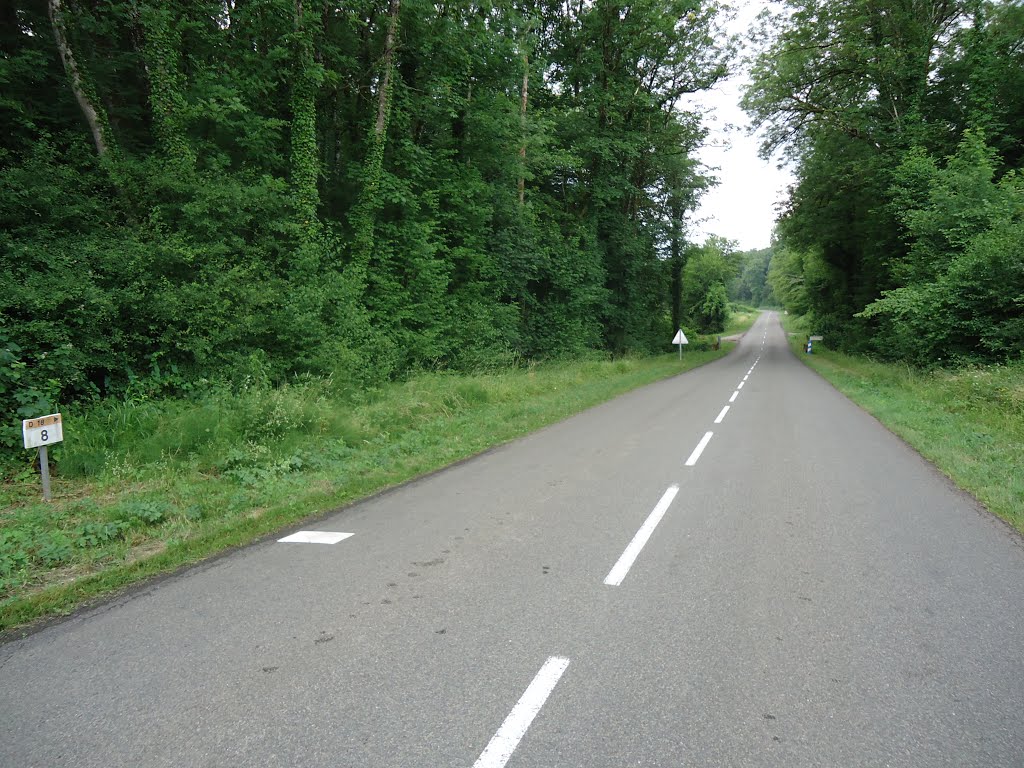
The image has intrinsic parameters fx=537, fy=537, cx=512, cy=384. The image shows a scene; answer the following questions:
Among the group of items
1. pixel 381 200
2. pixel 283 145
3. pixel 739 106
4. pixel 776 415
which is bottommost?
pixel 776 415

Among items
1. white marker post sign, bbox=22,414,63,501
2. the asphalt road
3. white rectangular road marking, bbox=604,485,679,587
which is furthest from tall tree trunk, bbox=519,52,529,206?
white marker post sign, bbox=22,414,63,501

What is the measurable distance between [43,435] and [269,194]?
6801mm

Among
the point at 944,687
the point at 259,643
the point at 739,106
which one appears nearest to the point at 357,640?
the point at 259,643

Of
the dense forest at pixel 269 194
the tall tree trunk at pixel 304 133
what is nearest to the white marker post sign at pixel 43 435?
the dense forest at pixel 269 194

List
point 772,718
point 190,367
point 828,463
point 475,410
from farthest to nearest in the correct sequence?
point 475,410 < point 190,367 < point 828,463 < point 772,718

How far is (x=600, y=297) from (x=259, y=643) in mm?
24586

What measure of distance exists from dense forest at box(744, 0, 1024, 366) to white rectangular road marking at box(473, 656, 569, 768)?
658 inches

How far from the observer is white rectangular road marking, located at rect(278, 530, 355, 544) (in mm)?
5055

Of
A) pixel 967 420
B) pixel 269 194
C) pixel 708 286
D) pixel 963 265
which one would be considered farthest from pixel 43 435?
pixel 708 286

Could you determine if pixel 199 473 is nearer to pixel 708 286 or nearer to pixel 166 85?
pixel 166 85

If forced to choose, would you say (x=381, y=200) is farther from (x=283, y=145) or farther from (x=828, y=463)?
(x=828, y=463)

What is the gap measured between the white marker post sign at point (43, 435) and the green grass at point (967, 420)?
9.95 m

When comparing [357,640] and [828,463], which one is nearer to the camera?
[357,640]

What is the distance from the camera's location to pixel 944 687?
9.32ft
